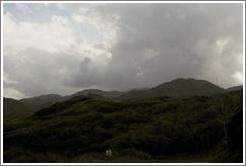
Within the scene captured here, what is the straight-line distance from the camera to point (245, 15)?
1177 cm

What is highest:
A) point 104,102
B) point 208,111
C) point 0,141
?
point 104,102

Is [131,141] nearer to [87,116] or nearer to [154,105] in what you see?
[87,116]

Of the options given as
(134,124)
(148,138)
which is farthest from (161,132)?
(134,124)

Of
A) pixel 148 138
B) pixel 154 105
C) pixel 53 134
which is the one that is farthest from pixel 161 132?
pixel 154 105

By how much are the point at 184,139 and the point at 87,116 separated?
16.9 metres

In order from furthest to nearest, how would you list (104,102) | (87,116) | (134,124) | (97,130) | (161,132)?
(104,102) < (87,116) < (134,124) < (97,130) < (161,132)

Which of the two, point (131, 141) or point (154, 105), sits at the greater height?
point (154, 105)

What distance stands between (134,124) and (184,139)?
9.88 m

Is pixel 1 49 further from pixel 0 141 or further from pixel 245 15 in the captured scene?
pixel 245 15

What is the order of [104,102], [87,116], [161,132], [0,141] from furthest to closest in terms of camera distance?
[104,102] → [87,116] → [161,132] → [0,141]

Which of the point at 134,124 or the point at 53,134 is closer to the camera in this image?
the point at 53,134

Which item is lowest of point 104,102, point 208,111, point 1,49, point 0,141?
point 0,141

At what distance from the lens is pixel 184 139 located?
3891 centimetres

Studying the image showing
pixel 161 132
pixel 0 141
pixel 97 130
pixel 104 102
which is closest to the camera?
pixel 0 141
